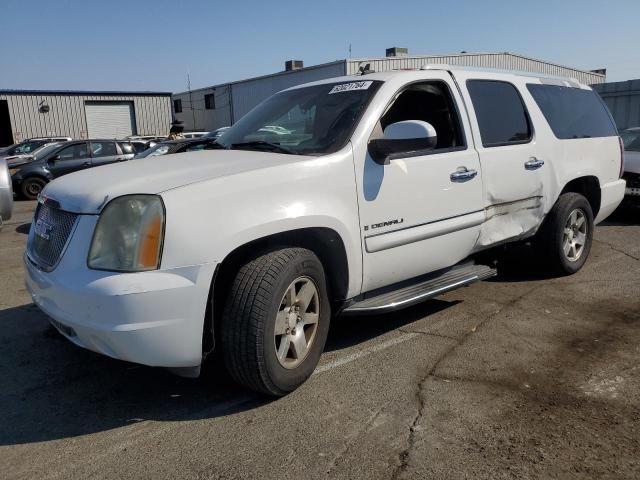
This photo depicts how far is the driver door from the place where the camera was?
362 centimetres

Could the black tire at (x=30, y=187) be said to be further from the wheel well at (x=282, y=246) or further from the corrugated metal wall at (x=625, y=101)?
the corrugated metal wall at (x=625, y=101)

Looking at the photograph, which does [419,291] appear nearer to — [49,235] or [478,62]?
[49,235]

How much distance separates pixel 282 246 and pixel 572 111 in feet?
12.6

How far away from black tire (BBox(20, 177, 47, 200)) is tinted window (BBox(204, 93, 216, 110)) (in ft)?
89.2

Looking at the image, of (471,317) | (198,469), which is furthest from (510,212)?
(198,469)

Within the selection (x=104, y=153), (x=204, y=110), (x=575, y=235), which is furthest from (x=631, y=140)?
(x=204, y=110)

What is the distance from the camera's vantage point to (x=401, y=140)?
3555 millimetres

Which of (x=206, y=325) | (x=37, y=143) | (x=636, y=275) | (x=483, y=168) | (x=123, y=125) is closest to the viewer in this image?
(x=206, y=325)

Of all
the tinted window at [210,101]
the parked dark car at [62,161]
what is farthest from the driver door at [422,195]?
the tinted window at [210,101]

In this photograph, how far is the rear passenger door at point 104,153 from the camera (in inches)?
609

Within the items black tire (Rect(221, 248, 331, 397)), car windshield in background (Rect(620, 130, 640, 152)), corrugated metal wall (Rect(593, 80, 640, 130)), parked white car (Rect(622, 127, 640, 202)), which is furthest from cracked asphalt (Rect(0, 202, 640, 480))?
corrugated metal wall (Rect(593, 80, 640, 130))

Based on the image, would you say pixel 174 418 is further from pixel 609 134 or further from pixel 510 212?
pixel 609 134

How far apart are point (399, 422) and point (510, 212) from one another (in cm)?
242

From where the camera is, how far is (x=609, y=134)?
6.07 metres
